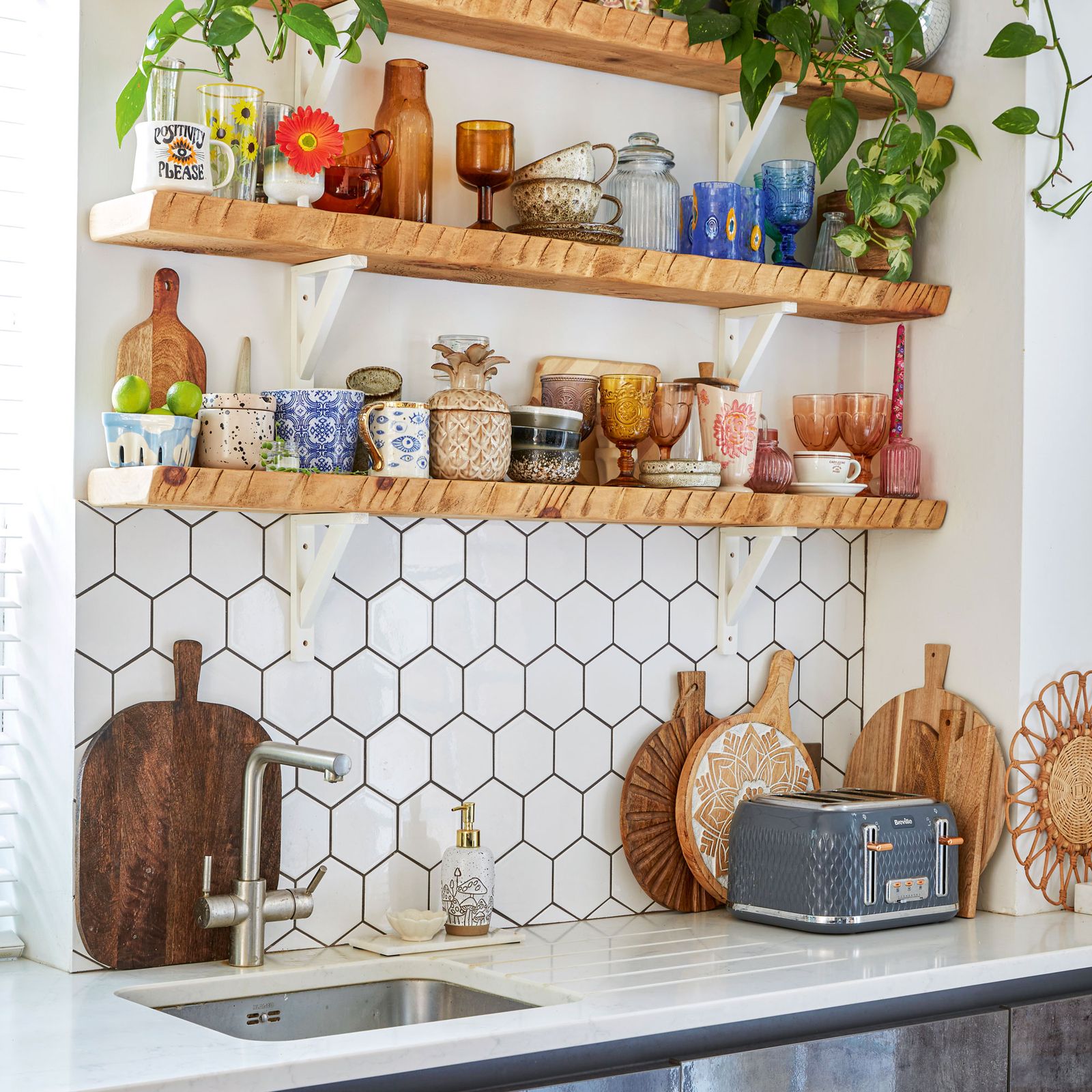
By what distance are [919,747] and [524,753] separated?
0.71m

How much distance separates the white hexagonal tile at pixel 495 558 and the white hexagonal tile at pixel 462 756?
212mm

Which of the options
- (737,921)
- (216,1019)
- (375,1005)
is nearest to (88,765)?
(216,1019)

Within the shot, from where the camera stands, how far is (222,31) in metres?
1.91

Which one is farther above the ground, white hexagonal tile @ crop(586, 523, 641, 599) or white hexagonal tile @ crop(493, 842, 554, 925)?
white hexagonal tile @ crop(586, 523, 641, 599)

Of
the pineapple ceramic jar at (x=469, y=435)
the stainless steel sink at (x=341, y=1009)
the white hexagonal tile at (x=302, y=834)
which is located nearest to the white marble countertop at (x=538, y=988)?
the stainless steel sink at (x=341, y=1009)

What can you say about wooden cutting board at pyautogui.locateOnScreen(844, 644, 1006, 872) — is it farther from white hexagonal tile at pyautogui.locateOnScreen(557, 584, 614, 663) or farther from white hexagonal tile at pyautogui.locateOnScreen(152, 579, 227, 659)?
white hexagonal tile at pyautogui.locateOnScreen(152, 579, 227, 659)

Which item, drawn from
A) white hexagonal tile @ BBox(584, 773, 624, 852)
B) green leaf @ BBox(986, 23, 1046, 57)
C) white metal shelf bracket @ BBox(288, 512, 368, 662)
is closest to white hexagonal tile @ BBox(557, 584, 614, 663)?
white hexagonal tile @ BBox(584, 773, 624, 852)

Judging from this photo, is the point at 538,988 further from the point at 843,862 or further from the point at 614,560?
the point at 614,560

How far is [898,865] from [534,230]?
1114 millimetres

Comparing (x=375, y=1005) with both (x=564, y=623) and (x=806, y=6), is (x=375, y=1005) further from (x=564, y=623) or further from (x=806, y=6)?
(x=806, y=6)

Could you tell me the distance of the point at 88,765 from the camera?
6.60 feet

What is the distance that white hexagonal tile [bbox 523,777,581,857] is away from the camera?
7.86 feet

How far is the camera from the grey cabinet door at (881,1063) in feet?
6.20

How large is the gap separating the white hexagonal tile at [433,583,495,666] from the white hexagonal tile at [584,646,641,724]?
201 millimetres
